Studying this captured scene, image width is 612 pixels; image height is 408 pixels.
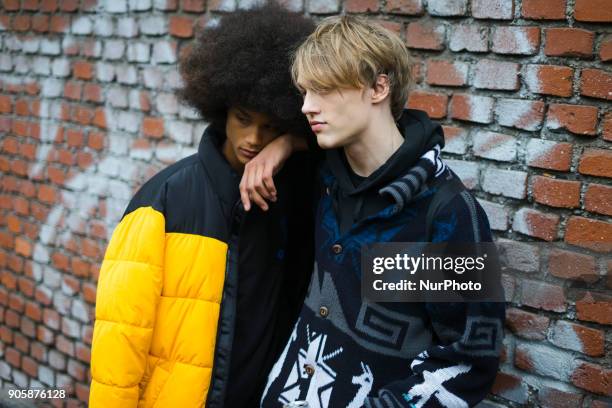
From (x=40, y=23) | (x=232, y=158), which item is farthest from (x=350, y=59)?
(x=40, y=23)

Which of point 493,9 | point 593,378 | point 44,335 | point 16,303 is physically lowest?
point 44,335

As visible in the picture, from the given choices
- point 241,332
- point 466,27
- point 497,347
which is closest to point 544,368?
point 497,347

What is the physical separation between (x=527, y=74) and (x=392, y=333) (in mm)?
946

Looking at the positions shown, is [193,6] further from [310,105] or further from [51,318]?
[51,318]

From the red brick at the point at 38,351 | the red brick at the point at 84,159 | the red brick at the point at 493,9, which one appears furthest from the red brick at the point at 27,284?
the red brick at the point at 493,9

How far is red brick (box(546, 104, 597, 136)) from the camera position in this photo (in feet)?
6.71

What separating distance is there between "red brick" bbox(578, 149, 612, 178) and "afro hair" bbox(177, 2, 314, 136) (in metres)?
0.83

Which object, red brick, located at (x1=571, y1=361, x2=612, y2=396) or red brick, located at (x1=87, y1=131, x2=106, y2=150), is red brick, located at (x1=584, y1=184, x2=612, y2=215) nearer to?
red brick, located at (x1=571, y1=361, x2=612, y2=396)

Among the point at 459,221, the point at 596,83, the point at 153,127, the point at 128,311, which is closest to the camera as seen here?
the point at 459,221

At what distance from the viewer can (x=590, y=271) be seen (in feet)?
6.80

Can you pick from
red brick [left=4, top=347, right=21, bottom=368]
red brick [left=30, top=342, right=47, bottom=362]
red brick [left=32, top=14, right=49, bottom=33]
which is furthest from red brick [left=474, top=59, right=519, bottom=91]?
red brick [left=4, top=347, right=21, bottom=368]

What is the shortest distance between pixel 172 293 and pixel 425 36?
3.99 feet

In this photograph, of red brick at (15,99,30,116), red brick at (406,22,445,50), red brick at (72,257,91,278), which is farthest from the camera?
red brick at (15,99,30,116)

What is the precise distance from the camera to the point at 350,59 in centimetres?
177
